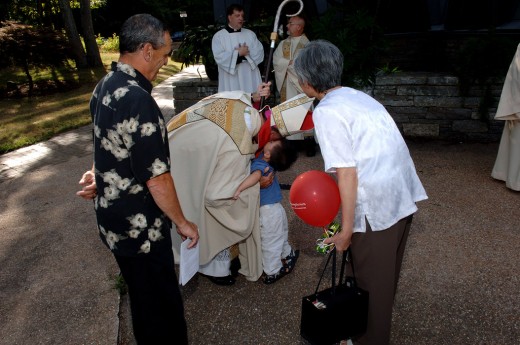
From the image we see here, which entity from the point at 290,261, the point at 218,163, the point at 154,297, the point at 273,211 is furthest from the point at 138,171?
the point at 290,261

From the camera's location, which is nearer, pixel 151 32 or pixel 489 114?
pixel 151 32

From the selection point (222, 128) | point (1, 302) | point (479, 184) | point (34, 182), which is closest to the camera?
point (222, 128)

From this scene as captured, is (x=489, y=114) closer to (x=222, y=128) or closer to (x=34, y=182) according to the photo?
(x=222, y=128)

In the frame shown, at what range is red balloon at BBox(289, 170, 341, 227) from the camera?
85.7 inches

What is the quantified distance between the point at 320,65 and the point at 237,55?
14.7 ft

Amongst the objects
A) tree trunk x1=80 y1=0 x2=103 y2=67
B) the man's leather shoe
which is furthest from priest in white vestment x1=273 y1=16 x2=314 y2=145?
tree trunk x1=80 y1=0 x2=103 y2=67

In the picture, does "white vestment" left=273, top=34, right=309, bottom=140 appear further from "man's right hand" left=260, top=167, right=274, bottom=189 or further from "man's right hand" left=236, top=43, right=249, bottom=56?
"man's right hand" left=260, top=167, right=274, bottom=189

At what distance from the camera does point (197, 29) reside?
7305 millimetres

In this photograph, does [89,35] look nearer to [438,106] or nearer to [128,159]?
[438,106]

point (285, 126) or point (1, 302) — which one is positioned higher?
point (285, 126)

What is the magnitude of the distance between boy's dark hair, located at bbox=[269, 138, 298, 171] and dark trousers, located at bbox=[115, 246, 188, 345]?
3.51ft

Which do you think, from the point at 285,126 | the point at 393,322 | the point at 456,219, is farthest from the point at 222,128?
the point at 456,219

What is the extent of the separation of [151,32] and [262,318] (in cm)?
198

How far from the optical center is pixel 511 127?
4.71m
